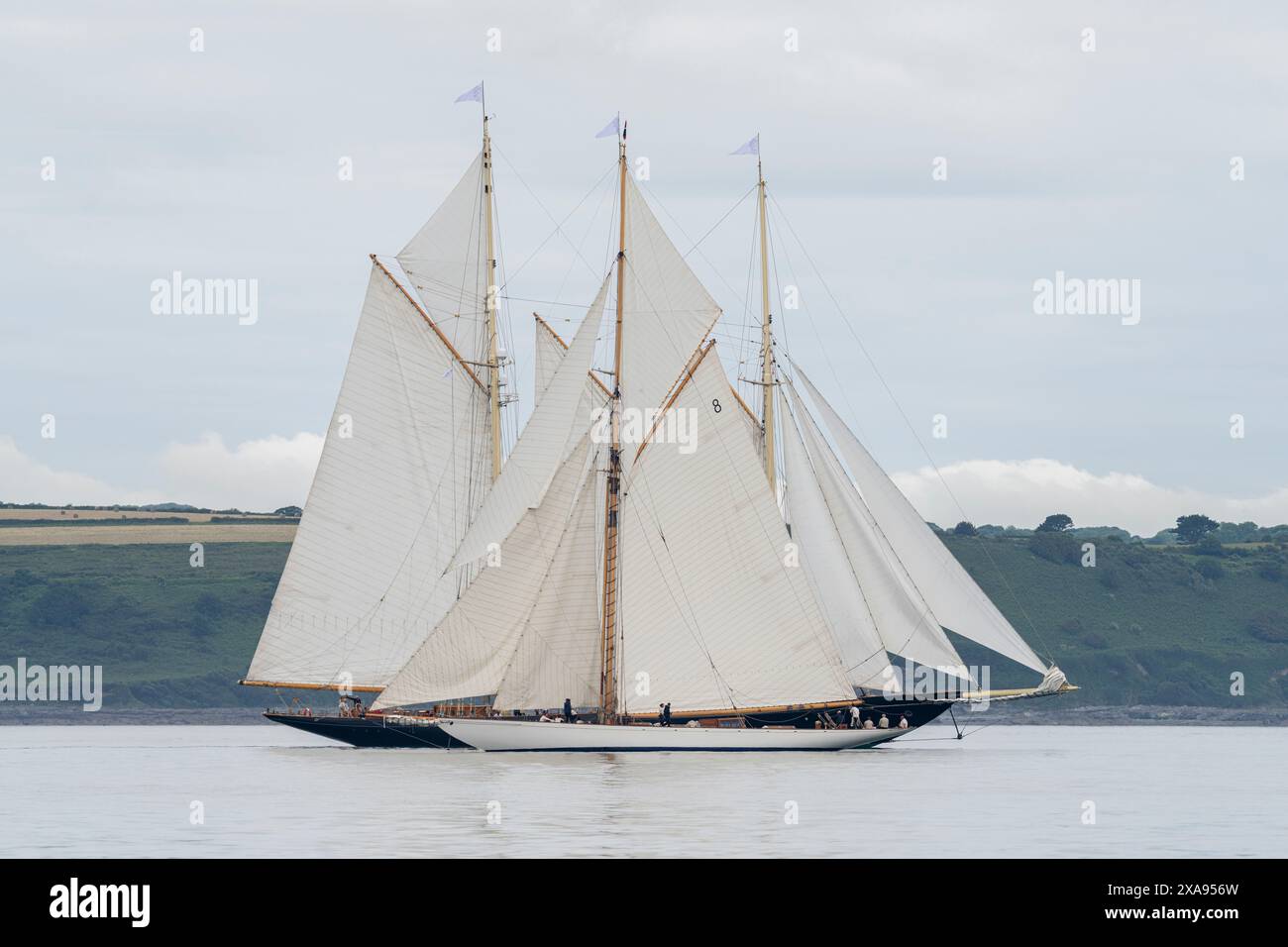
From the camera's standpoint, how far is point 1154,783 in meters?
78.4

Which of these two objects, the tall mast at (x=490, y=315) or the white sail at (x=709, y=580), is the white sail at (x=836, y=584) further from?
the tall mast at (x=490, y=315)

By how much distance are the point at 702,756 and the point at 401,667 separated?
43.1 ft

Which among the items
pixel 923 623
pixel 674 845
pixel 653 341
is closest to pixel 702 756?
pixel 923 623

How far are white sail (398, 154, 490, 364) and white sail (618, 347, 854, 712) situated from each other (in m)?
14.4

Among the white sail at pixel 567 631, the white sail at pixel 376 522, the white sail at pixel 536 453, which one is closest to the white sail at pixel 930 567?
the white sail at pixel 567 631

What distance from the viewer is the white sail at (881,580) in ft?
287

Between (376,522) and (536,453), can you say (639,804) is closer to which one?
(536,453)

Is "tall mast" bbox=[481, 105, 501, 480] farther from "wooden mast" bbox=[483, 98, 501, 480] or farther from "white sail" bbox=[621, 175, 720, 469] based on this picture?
"white sail" bbox=[621, 175, 720, 469]

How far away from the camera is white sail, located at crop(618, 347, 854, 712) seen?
82375 mm

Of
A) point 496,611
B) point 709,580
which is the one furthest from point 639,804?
point 496,611

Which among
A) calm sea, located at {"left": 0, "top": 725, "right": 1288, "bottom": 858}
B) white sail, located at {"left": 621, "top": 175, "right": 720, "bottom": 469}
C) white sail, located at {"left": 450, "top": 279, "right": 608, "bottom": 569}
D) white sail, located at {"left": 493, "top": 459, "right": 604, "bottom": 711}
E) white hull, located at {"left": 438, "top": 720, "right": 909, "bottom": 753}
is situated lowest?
calm sea, located at {"left": 0, "top": 725, "right": 1288, "bottom": 858}

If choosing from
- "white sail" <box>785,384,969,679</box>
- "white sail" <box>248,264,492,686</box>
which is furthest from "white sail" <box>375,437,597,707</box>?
"white sail" <box>785,384,969,679</box>

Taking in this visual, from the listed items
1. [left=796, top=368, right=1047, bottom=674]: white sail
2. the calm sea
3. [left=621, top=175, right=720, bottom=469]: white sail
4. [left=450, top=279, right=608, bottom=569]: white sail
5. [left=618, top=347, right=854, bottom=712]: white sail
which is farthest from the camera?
[left=796, top=368, right=1047, bottom=674]: white sail
